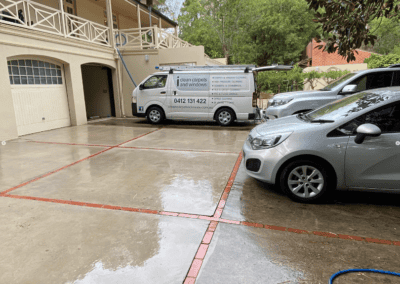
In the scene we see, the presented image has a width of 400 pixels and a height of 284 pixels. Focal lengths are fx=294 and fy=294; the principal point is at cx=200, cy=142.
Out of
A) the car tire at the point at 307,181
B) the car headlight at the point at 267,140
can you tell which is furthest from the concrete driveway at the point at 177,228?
the car headlight at the point at 267,140

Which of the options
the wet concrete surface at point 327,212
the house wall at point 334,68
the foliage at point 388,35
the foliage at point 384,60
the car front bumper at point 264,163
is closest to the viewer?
the wet concrete surface at point 327,212

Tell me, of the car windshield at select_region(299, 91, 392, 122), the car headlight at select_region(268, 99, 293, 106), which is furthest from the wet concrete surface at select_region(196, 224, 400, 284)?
the car headlight at select_region(268, 99, 293, 106)

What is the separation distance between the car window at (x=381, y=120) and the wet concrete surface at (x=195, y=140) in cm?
342

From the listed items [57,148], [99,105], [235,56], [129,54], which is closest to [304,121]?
[57,148]

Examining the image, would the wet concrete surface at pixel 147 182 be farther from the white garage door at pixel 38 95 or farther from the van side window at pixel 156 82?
the van side window at pixel 156 82

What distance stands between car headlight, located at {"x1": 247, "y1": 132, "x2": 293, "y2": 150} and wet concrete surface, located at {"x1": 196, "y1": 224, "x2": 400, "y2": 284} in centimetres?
133

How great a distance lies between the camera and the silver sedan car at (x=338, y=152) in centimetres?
366

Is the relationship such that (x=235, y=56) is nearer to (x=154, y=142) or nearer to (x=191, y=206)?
(x=154, y=142)

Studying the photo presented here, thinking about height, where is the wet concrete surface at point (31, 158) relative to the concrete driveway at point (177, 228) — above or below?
above

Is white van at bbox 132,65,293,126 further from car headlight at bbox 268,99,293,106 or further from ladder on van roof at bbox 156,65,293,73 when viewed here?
car headlight at bbox 268,99,293,106

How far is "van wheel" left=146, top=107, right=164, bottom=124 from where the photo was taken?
38.0ft

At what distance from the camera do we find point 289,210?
151 inches

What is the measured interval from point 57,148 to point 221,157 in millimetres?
4339

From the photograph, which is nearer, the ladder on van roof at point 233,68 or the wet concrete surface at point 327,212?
the wet concrete surface at point 327,212
